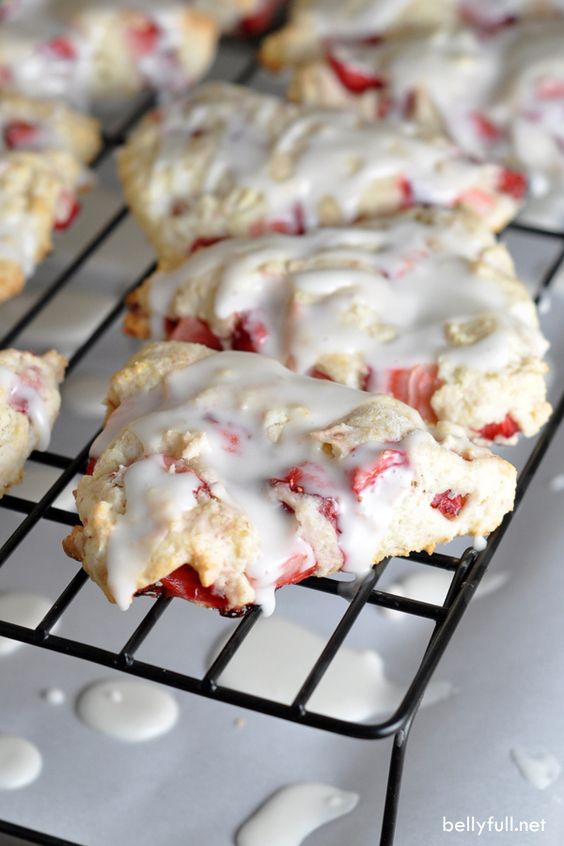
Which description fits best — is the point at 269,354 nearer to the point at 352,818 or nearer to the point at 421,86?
the point at 352,818

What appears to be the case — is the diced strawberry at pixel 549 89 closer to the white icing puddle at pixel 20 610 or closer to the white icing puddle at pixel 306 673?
the white icing puddle at pixel 306 673

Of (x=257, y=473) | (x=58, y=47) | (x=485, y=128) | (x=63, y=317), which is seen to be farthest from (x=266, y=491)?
(x=58, y=47)

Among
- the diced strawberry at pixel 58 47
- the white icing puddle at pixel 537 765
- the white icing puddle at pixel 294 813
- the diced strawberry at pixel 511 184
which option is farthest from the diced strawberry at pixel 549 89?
the white icing puddle at pixel 294 813

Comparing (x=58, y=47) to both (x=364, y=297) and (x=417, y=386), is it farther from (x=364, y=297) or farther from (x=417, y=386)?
(x=417, y=386)

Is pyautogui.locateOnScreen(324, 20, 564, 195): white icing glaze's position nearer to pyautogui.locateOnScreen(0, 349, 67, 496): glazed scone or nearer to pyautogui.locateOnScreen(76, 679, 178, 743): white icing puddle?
pyautogui.locateOnScreen(0, 349, 67, 496): glazed scone

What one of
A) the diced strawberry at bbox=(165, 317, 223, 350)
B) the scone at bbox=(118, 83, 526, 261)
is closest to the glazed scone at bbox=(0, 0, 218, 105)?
the scone at bbox=(118, 83, 526, 261)

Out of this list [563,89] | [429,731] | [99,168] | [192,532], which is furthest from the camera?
[99,168]

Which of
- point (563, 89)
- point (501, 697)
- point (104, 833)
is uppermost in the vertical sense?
point (563, 89)

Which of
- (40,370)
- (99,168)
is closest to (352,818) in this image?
(40,370)
